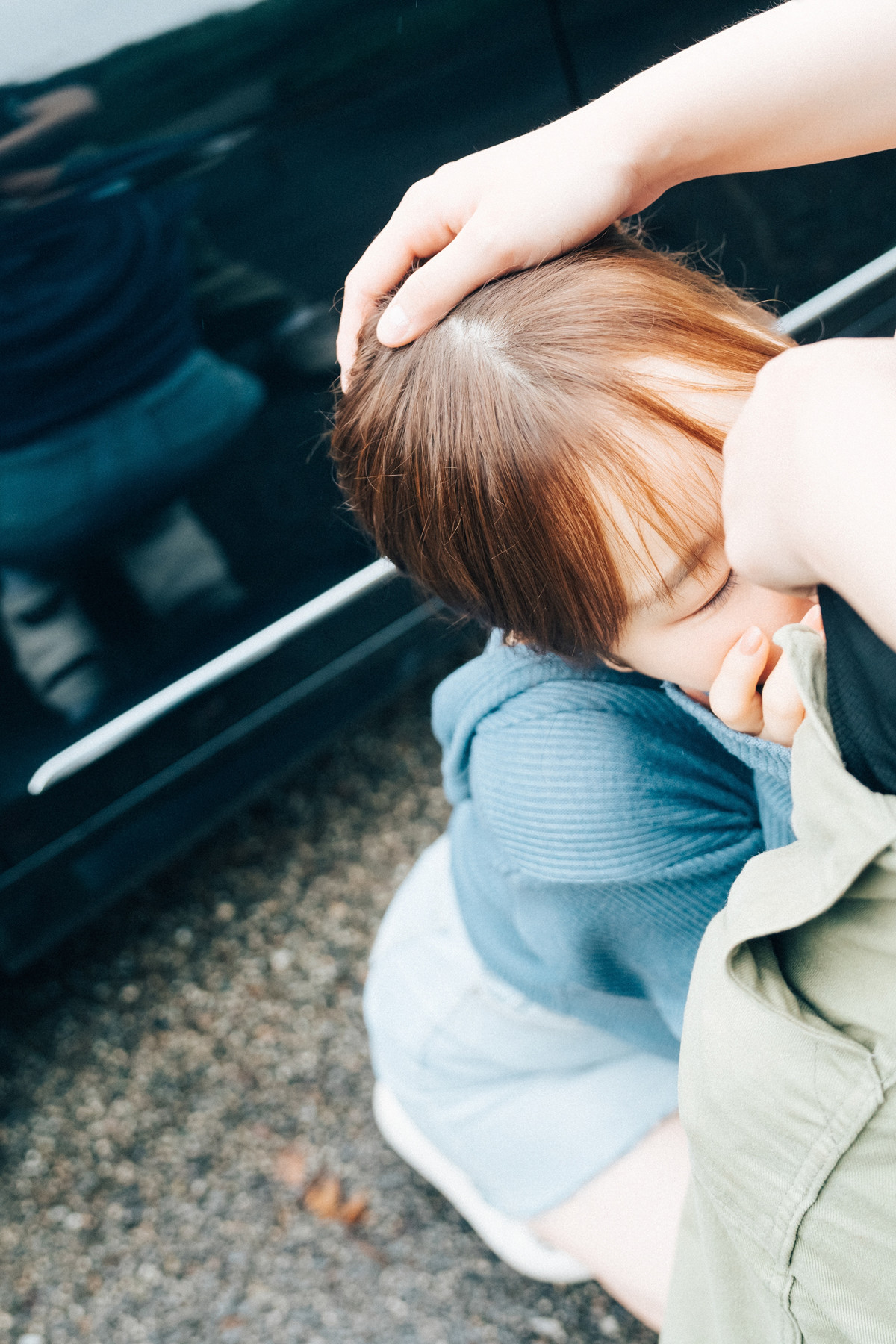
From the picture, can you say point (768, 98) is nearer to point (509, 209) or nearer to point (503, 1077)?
point (509, 209)

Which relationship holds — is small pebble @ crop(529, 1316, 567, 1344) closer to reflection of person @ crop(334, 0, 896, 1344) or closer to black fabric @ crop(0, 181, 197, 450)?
reflection of person @ crop(334, 0, 896, 1344)

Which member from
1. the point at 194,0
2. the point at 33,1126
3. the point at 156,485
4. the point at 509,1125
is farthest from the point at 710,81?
the point at 33,1126

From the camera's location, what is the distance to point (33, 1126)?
2.09 m

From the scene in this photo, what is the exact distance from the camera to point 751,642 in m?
1.04

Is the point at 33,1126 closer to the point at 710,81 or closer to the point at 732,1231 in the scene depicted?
the point at 732,1231

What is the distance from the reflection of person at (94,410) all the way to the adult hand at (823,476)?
48.9 inches

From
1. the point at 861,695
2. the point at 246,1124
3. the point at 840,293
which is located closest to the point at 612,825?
the point at 861,695

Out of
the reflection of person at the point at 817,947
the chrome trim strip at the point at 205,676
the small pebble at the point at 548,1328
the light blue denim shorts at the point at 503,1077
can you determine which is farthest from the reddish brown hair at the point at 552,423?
the small pebble at the point at 548,1328

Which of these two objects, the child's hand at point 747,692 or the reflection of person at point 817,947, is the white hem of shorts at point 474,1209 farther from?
the child's hand at point 747,692

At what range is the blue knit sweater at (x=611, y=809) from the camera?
44.9 inches

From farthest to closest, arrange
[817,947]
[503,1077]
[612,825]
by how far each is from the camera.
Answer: [503,1077]
[612,825]
[817,947]

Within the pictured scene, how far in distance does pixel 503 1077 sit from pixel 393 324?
1063 mm

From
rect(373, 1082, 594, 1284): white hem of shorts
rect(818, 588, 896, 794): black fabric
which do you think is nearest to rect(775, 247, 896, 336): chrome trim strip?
rect(373, 1082, 594, 1284): white hem of shorts

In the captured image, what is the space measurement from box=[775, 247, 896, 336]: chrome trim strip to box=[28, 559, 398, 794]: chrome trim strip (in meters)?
1.01
